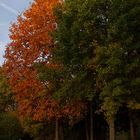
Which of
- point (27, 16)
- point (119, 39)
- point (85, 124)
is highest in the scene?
point (27, 16)

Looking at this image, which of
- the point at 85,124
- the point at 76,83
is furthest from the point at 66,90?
the point at 85,124

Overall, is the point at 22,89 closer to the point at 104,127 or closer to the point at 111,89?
the point at 111,89

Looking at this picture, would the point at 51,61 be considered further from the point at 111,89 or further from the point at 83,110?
the point at 111,89

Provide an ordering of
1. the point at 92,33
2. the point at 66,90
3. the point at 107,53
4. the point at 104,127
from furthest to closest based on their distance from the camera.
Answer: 1. the point at 104,127
2. the point at 66,90
3. the point at 92,33
4. the point at 107,53

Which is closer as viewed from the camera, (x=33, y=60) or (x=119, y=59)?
(x=119, y=59)

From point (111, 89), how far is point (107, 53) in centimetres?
261

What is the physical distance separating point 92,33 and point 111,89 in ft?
16.2

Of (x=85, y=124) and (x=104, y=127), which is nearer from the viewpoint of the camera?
(x=85, y=124)

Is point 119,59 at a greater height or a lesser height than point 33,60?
lesser

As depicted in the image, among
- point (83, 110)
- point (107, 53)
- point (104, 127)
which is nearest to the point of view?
point (107, 53)

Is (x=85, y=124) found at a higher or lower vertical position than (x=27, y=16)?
lower

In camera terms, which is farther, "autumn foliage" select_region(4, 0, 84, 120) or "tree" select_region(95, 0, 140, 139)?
"autumn foliage" select_region(4, 0, 84, 120)

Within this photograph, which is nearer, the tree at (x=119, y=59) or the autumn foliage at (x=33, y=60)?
the tree at (x=119, y=59)

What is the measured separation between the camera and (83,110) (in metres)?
48.3
